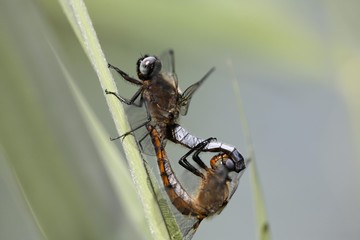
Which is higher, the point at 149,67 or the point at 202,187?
the point at 149,67

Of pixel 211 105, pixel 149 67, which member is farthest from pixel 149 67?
pixel 211 105

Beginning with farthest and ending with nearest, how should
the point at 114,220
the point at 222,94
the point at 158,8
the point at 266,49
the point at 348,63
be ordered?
the point at 222,94 < the point at 348,63 < the point at 266,49 < the point at 158,8 < the point at 114,220

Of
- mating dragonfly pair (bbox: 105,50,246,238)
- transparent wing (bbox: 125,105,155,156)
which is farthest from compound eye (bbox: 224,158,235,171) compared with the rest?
transparent wing (bbox: 125,105,155,156)

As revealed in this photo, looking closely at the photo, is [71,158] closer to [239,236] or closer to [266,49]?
[266,49]

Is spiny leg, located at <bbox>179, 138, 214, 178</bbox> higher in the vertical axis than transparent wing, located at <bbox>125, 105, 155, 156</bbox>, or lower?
lower

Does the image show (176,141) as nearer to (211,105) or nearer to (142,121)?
(142,121)

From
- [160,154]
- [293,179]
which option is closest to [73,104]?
[160,154]

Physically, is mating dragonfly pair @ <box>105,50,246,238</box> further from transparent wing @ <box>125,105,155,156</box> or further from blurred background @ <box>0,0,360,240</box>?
blurred background @ <box>0,0,360,240</box>
